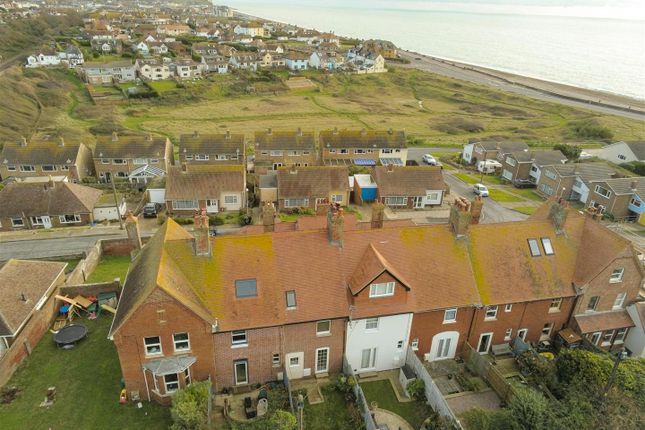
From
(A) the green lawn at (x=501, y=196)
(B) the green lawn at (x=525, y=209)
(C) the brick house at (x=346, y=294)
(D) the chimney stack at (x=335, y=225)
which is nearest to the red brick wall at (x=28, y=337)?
(C) the brick house at (x=346, y=294)

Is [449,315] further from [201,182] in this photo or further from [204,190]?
[201,182]

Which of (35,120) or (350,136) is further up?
(350,136)

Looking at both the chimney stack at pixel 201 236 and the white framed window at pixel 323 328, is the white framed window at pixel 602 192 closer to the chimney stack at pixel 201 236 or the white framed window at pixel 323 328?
the white framed window at pixel 323 328

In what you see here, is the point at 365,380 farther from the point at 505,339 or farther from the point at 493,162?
the point at 493,162

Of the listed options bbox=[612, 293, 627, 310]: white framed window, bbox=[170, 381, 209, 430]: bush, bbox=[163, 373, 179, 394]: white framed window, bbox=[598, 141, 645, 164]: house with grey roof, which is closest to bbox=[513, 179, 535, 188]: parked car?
bbox=[598, 141, 645, 164]: house with grey roof

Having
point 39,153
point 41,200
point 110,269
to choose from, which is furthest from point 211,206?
point 39,153

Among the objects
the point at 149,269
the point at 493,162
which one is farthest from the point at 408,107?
the point at 149,269

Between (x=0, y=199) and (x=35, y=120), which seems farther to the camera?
(x=35, y=120)
